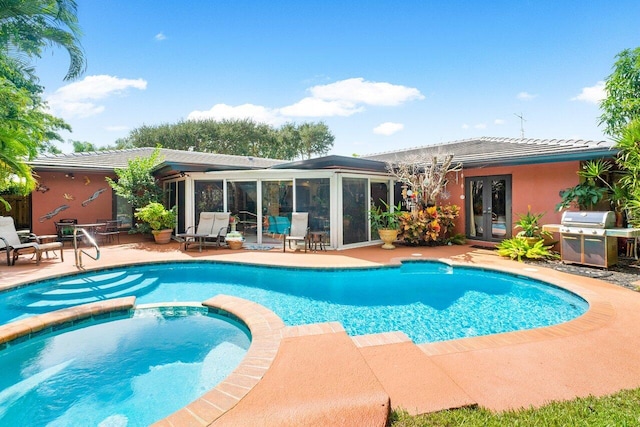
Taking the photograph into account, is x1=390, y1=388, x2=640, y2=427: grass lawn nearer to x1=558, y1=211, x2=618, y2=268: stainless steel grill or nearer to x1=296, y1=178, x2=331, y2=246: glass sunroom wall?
x1=558, y1=211, x2=618, y2=268: stainless steel grill

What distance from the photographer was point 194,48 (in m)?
11.9

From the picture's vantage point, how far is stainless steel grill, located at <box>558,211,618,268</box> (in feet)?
25.3

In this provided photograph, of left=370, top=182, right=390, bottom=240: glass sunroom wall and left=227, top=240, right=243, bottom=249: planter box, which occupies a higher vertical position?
left=370, top=182, right=390, bottom=240: glass sunroom wall

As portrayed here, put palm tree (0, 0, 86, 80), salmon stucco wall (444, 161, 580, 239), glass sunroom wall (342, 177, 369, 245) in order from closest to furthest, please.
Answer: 1. palm tree (0, 0, 86, 80)
2. salmon stucco wall (444, 161, 580, 239)
3. glass sunroom wall (342, 177, 369, 245)

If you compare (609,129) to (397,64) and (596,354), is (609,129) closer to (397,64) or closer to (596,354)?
(397,64)

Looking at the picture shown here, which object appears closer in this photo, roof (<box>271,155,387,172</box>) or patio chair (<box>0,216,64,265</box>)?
patio chair (<box>0,216,64,265</box>)

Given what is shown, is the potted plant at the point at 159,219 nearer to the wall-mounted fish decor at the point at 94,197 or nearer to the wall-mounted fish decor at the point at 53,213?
the wall-mounted fish decor at the point at 94,197

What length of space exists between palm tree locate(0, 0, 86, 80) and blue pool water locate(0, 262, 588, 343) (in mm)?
5876

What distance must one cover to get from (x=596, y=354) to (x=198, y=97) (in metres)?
A: 18.5

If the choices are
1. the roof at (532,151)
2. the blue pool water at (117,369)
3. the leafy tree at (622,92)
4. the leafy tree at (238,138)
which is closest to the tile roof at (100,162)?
the blue pool water at (117,369)

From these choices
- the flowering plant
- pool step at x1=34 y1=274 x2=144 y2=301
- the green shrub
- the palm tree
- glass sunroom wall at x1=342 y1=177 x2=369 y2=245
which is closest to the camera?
pool step at x1=34 y1=274 x2=144 y2=301

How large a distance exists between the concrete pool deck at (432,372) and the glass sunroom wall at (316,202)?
719 centimetres

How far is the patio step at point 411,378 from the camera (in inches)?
105

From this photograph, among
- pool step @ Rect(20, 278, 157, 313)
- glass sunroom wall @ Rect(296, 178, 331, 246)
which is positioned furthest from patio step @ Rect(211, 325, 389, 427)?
glass sunroom wall @ Rect(296, 178, 331, 246)
